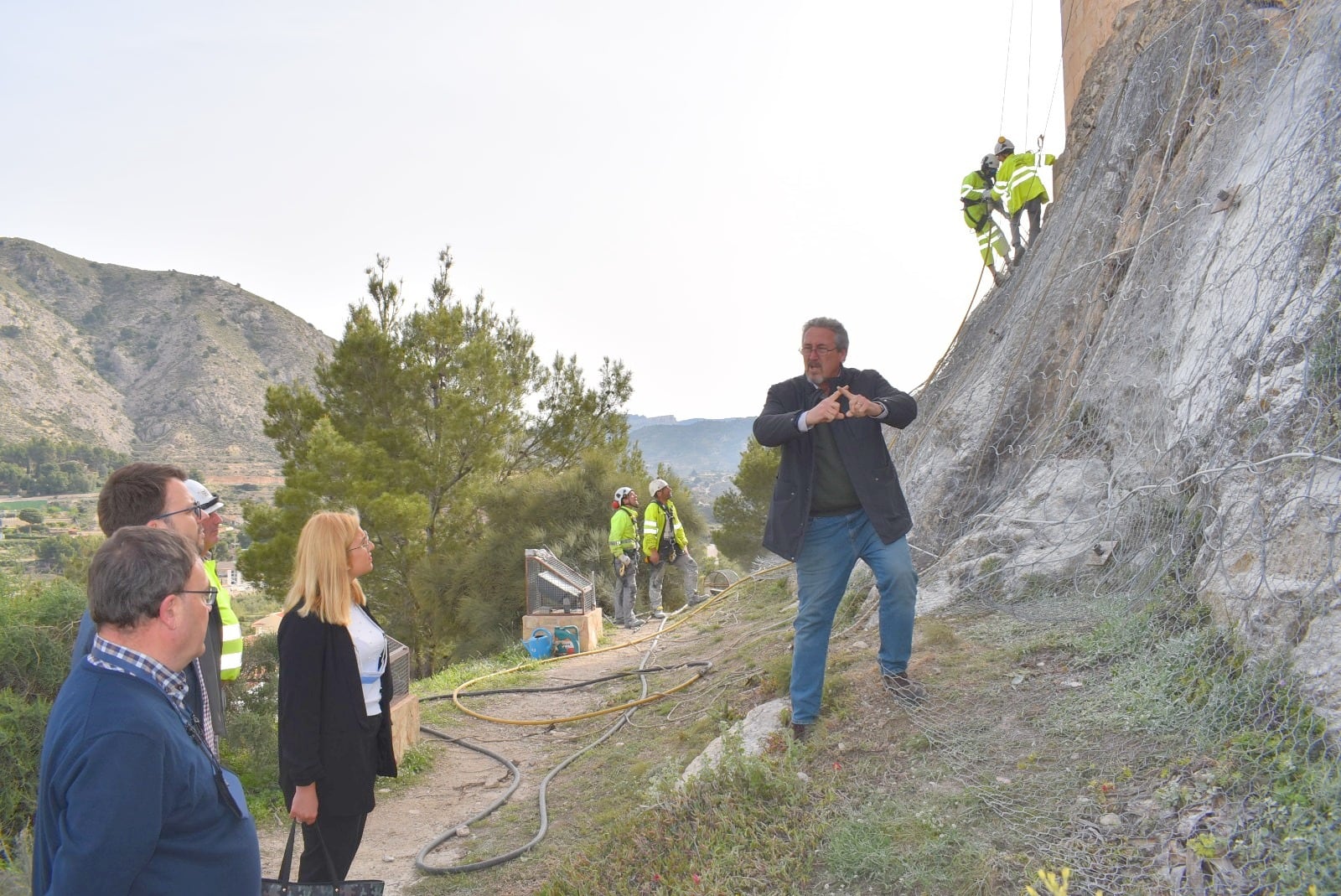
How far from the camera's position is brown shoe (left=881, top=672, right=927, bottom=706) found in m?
4.13

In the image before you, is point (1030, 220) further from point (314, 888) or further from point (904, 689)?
point (314, 888)

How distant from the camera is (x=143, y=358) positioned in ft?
219

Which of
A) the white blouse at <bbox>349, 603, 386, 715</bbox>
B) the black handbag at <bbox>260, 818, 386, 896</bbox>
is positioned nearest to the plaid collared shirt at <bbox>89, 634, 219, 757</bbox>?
the black handbag at <bbox>260, 818, 386, 896</bbox>

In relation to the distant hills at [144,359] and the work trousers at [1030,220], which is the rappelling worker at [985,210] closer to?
the work trousers at [1030,220]

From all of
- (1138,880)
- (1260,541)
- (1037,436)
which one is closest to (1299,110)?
(1037,436)

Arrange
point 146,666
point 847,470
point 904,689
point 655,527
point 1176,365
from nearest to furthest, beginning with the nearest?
point 146,666
point 847,470
point 904,689
point 1176,365
point 655,527

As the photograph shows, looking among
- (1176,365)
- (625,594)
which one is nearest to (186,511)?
(1176,365)

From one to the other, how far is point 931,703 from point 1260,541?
147cm

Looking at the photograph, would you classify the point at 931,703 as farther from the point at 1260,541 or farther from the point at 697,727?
the point at 697,727

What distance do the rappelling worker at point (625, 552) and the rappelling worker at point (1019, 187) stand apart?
18.5 ft

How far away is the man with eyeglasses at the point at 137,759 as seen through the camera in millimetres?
1769

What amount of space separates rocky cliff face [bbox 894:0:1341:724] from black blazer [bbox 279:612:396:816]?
3.09 m

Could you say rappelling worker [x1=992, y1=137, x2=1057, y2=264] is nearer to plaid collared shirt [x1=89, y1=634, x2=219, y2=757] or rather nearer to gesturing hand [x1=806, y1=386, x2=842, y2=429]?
gesturing hand [x1=806, y1=386, x2=842, y2=429]

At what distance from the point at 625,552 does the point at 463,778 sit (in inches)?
240
